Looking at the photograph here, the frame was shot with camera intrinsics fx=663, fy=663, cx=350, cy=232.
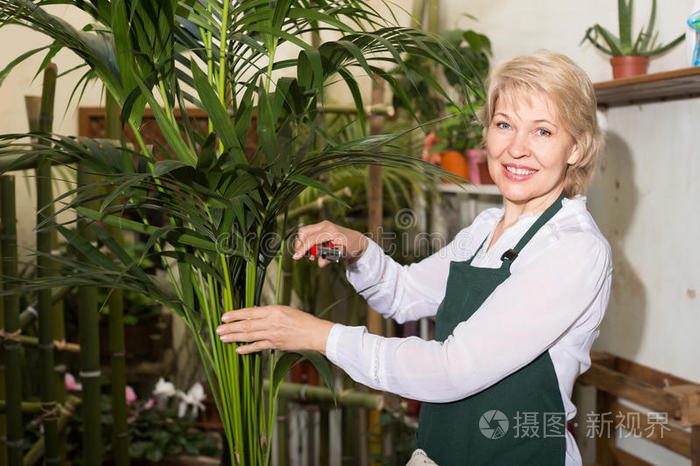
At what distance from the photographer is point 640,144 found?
2129 mm

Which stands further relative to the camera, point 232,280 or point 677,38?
point 677,38

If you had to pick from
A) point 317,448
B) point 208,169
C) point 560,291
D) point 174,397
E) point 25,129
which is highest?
point 25,129

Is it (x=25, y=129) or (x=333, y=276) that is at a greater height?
(x=25, y=129)

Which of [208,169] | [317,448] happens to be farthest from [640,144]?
[317,448]

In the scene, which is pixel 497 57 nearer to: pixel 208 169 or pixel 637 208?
pixel 637 208

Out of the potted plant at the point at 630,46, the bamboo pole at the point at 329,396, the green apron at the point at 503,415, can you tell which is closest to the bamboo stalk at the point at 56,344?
the bamboo pole at the point at 329,396

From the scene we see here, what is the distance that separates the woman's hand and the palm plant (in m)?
0.05

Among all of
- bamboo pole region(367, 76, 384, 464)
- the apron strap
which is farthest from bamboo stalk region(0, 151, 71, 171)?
bamboo pole region(367, 76, 384, 464)

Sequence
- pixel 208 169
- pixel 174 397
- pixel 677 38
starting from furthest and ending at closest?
pixel 174 397 < pixel 677 38 < pixel 208 169

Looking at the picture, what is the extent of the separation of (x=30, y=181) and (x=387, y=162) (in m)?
2.28

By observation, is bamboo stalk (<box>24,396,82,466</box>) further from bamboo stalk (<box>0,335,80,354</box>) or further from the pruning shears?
the pruning shears

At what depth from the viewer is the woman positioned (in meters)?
1.15

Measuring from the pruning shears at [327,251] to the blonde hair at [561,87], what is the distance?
1.47 ft

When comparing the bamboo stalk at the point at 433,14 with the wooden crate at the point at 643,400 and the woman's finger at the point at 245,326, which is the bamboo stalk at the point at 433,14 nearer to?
the wooden crate at the point at 643,400
